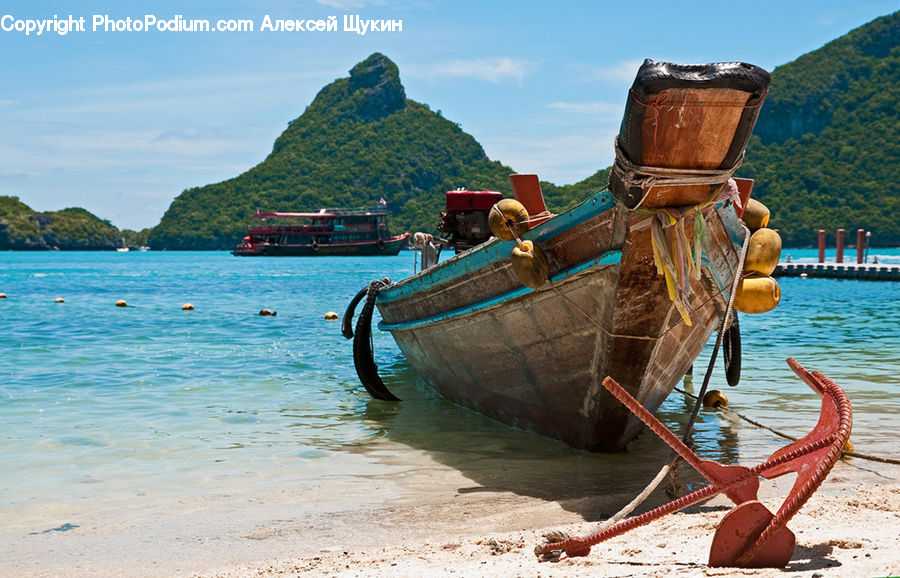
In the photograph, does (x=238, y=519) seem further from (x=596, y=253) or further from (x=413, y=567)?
(x=596, y=253)

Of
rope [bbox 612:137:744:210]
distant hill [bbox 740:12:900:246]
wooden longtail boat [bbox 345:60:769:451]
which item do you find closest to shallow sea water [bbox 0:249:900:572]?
wooden longtail boat [bbox 345:60:769:451]

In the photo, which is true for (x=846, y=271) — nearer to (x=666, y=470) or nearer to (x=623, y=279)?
(x=623, y=279)

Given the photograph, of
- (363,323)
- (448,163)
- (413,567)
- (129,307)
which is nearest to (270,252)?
(448,163)

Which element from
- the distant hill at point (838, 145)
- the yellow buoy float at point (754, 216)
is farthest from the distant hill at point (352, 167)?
the yellow buoy float at point (754, 216)

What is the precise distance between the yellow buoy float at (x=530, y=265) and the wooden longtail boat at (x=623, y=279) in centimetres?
12

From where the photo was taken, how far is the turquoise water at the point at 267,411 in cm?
698

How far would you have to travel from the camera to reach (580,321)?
6.09 metres

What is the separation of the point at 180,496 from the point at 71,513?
2.46 feet

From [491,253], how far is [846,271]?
1562 inches

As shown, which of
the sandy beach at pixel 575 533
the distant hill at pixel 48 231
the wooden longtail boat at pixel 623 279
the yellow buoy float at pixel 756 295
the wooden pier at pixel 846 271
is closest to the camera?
the sandy beach at pixel 575 533

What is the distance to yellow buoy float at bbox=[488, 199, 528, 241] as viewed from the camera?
6137 mm

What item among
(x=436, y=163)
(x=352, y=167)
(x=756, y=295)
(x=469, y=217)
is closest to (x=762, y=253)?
(x=756, y=295)

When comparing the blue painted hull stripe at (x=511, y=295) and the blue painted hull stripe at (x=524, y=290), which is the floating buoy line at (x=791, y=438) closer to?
the blue painted hull stripe at (x=524, y=290)

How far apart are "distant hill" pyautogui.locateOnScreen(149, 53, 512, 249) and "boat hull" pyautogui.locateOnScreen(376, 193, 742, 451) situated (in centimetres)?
10726
